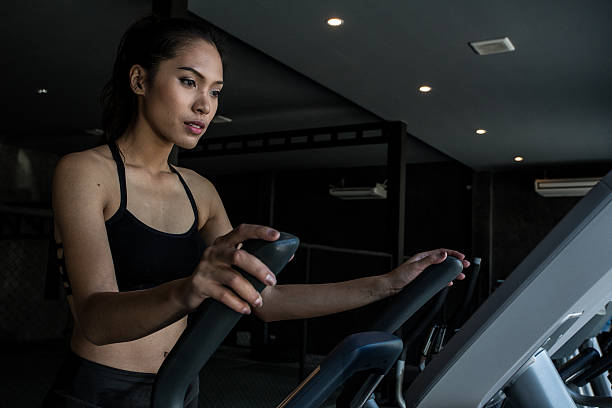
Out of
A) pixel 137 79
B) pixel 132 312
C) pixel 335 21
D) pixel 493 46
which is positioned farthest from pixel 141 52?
pixel 493 46

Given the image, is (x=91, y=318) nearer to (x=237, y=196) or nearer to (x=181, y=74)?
(x=181, y=74)

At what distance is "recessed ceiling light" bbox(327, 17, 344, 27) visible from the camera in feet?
12.1

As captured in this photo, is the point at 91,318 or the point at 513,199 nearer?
the point at 91,318

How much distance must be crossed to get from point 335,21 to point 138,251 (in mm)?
3050

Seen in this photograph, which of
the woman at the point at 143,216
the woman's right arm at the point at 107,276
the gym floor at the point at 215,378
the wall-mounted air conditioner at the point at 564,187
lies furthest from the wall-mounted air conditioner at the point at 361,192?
the woman's right arm at the point at 107,276

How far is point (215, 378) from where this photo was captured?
6.09 meters

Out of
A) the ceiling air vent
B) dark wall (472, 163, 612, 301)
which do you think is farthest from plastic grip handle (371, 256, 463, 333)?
dark wall (472, 163, 612, 301)

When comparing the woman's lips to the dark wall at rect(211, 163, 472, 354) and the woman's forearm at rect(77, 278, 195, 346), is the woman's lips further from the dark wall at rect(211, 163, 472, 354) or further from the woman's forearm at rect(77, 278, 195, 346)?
the dark wall at rect(211, 163, 472, 354)

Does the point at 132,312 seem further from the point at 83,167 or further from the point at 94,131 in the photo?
the point at 94,131

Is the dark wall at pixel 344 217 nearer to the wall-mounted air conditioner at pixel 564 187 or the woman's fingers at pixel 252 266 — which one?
the wall-mounted air conditioner at pixel 564 187

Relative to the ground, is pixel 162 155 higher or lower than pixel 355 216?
lower

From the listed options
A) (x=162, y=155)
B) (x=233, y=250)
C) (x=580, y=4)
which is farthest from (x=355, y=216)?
(x=233, y=250)

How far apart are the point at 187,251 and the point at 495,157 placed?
6762 millimetres

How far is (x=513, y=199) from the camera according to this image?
7918 mm
